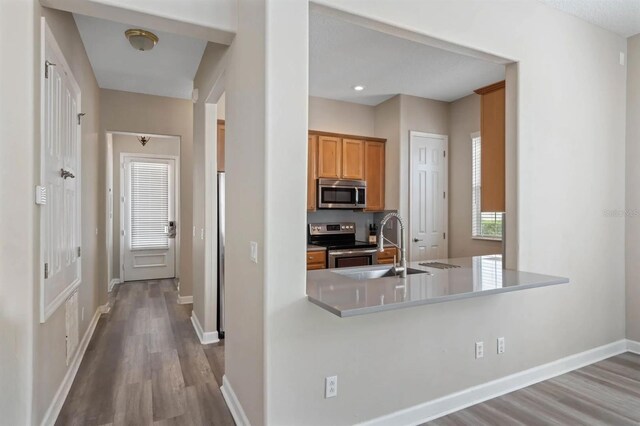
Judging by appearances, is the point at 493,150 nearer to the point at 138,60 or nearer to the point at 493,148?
the point at 493,148

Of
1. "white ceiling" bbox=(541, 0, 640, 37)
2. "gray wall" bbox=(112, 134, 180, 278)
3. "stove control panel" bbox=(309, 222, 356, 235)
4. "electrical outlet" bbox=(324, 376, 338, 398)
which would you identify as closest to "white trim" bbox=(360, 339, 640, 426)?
"electrical outlet" bbox=(324, 376, 338, 398)

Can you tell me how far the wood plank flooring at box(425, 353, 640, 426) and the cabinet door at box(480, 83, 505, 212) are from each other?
4.51 ft

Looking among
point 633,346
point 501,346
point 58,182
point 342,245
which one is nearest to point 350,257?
point 342,245

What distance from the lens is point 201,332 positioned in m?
3.73

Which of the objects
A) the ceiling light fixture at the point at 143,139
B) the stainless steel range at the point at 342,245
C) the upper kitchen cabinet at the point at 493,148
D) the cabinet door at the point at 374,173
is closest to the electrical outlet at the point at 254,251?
the upper kitchen cabinet at the point at 493,148

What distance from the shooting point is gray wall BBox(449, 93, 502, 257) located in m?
4.88

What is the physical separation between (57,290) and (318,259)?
9.07 ft

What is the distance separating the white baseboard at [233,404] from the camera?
2.16 metres

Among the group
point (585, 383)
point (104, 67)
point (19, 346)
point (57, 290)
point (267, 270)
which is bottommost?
point (585, 383)

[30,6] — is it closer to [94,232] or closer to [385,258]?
[94,232]

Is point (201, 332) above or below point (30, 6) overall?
below

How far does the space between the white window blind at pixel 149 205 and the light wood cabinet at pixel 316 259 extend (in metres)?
3.64

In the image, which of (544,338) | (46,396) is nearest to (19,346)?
(46,396)

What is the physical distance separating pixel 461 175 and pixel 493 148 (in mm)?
2249
